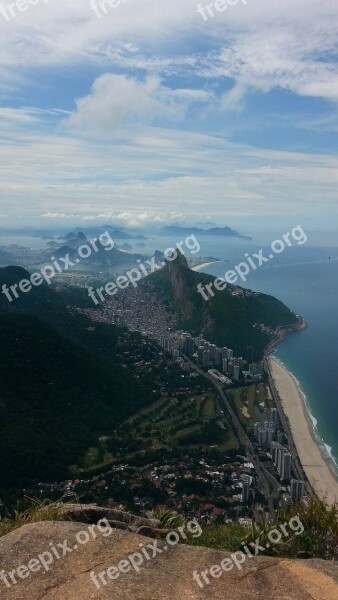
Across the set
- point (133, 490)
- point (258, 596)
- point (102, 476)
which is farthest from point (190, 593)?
point (102, 476)

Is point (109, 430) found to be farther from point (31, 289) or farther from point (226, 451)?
point (31, 289)

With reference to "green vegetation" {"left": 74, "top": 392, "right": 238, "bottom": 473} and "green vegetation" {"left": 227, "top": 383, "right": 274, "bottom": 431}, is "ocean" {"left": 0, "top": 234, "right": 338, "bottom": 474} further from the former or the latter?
"green vegetation" {"left": 74, "top": 392, "right": 238, "bottom": 473}

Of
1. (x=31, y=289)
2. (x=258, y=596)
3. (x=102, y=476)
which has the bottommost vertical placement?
(x=102, y=476)

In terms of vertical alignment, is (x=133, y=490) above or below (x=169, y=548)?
below

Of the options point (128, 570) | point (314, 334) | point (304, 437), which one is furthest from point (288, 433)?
point (314, 334)

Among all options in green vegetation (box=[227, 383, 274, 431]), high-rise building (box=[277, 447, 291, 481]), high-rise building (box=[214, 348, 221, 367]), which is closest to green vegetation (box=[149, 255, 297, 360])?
high-rise building (box=[214, 348, 221, 367])

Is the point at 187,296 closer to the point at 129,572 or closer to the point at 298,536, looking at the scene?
the point at 298,536
